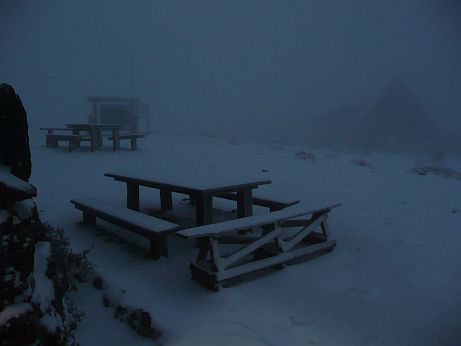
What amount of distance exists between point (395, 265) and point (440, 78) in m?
202

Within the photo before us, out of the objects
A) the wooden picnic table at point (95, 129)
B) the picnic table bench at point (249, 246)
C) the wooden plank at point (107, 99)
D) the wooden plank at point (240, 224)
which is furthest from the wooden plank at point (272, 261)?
the wooden plank at point (107, 99)

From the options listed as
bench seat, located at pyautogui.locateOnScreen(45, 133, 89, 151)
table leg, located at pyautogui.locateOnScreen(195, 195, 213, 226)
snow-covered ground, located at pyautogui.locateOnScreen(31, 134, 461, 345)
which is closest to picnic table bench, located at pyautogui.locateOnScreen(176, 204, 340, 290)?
snow-covered ground, located at pyautogui.locateOnScreen(31, 134, 461, 345)

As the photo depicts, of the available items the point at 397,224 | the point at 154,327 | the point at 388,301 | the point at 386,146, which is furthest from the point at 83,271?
the point at 386,146

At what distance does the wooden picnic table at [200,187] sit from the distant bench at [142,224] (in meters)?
0.53

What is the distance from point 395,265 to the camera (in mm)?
5129

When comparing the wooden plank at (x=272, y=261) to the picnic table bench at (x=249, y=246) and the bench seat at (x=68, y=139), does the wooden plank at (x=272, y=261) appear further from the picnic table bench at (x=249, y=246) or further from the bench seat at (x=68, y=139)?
the bench seat at (x=68, y=139)

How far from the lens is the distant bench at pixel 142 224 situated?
454cm

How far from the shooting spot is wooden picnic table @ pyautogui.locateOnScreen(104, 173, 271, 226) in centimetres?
505

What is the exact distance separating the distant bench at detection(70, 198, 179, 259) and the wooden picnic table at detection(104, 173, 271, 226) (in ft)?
1.74

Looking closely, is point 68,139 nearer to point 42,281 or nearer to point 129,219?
point 129,219

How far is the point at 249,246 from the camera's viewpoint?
4441 mm

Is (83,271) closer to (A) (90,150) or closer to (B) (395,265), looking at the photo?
(B) (395,265)

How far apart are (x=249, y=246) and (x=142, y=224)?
1.36 metres

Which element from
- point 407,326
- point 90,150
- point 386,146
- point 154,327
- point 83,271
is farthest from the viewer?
point 386,146
